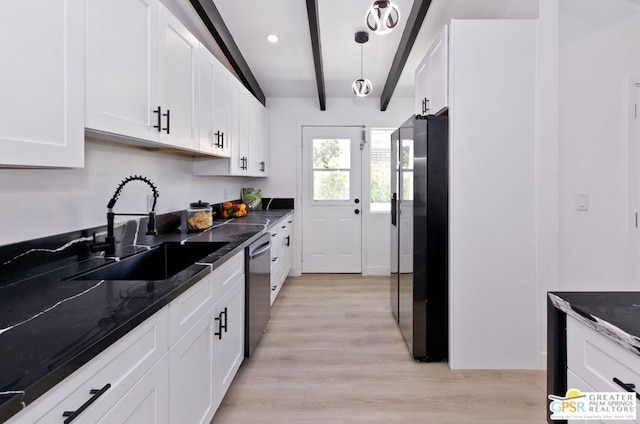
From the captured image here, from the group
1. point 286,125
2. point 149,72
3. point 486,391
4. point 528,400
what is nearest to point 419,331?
point 486,391

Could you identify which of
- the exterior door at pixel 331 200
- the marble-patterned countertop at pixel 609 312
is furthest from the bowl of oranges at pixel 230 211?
the marble-patterned countertop at pixel 609 312

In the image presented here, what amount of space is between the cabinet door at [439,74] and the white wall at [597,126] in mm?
773

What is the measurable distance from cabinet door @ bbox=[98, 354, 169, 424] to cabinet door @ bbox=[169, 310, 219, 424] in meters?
0.04

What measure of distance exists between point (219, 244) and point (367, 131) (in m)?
3.25

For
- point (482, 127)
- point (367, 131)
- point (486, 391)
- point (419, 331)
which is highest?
point (367, 131)

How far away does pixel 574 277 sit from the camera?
7.63 ft

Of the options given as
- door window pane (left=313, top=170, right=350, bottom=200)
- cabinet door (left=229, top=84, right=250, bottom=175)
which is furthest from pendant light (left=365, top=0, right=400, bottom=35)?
door window pane (left=313, top=170, right=350, bottom=200)

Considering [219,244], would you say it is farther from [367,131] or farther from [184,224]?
[367,131]

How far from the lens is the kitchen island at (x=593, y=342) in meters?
0.81

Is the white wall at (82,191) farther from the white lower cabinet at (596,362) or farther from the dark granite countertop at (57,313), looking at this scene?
the white lower cabinet at (596,362)

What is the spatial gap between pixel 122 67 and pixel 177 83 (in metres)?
0.51

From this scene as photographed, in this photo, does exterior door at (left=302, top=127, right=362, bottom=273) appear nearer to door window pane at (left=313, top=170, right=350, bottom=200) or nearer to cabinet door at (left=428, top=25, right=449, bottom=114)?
door window pane at (left=313, top=170, right=350, bottom=200)

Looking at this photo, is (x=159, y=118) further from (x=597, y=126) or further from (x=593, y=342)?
(x=597, y=126)

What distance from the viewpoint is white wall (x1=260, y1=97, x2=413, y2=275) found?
15.4ft
